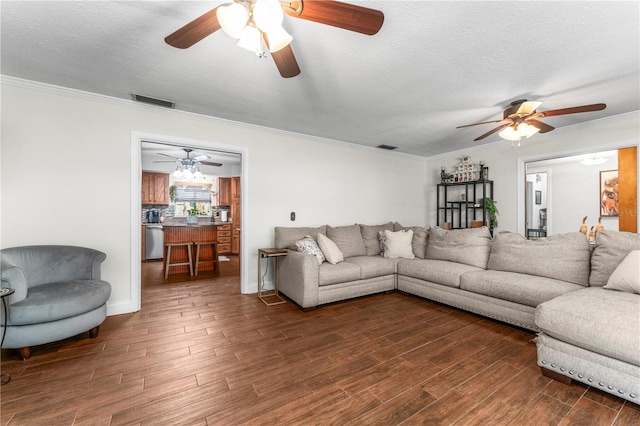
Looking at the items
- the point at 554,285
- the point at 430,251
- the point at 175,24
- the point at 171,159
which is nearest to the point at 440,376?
the point at 554,285

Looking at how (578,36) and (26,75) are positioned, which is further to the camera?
(26,75)

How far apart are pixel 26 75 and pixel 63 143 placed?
643 millimetres

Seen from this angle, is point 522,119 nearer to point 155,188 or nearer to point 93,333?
point 93,333

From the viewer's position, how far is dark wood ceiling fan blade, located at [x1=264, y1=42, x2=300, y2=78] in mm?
1671

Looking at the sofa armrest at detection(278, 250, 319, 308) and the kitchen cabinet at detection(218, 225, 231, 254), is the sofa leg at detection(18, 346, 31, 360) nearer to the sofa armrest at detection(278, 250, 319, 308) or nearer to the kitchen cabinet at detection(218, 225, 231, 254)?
the sofa armrest at detection(278, 250, 319, 308)

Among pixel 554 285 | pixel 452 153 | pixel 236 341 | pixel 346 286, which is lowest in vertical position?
pixel 236 341

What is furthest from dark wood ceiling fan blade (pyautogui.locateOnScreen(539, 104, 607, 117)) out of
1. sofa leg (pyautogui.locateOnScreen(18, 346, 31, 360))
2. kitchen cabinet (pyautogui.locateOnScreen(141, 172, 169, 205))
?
kitchen cabinet (pyautogui.locateOnScreen(141, 172, 169, 205))

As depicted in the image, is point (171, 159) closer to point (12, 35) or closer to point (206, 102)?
point (206, 102)

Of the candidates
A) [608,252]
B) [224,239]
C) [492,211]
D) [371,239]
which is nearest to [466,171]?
[492,211]

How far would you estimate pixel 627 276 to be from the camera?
2.18 m

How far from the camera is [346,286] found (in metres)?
3.55

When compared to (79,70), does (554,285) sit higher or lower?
lower

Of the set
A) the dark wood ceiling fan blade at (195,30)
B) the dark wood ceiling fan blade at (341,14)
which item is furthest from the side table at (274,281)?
the dark wood ceiling fan blade at (341,14)

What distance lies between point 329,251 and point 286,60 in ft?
8.24
